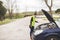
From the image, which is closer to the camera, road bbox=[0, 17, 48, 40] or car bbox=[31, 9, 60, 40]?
car bbox=[31, 9, 60, 40]

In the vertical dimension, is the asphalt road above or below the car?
below

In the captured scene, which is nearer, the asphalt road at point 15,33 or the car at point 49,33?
the car at point 49,33

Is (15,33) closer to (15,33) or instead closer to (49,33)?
(15,33)

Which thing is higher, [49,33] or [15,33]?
[49,33]

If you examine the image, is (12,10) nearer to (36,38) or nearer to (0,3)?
(0,3)

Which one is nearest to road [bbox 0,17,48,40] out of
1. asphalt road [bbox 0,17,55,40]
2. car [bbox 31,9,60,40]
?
asphalt road [bbox 0,17,55,40]

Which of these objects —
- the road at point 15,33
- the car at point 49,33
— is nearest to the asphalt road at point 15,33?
the road at point 15,33

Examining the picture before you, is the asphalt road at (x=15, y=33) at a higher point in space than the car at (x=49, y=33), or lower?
lower

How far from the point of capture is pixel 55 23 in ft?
21.7

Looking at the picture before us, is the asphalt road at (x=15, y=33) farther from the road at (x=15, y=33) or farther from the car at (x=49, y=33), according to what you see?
the car at (x=49, y=33)

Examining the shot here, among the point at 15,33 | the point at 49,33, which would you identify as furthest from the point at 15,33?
the point at 49,33

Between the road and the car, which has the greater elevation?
the car

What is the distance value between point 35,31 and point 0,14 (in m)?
18.0

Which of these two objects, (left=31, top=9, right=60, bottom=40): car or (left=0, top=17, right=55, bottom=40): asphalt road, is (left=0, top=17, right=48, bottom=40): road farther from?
(left=31, top=9, right=60, bottom=40): car
